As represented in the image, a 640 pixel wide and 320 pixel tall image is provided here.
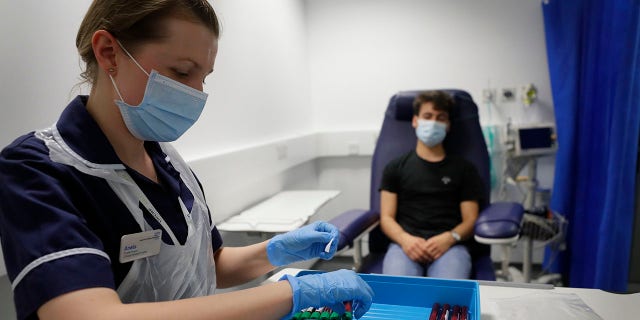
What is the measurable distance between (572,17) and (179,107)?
236 cm

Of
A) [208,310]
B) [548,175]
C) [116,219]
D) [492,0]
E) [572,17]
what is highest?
[492,0]

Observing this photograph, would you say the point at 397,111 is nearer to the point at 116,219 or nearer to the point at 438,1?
the point at 438,1

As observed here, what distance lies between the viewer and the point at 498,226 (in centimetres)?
164

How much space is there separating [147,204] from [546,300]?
91cm

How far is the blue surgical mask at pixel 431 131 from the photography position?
78.3 inches

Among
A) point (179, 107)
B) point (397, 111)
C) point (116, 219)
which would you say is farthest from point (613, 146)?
point (116, 219)

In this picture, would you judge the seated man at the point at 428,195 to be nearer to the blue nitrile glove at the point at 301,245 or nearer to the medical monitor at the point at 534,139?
the medical monitor at the point at 534,139

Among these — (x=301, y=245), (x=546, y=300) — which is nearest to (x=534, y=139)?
(x=546, y=300)

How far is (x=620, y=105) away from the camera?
1.72 metres

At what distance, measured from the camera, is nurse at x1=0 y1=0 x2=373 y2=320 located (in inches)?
24.2

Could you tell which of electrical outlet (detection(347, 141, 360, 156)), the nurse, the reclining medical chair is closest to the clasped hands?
the reclining medical chair

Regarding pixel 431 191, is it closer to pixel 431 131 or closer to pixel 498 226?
pixel 431 131

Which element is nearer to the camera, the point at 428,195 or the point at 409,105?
the point at 428,195

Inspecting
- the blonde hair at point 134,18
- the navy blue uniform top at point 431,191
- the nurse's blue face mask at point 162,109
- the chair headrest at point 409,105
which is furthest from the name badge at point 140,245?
the chair headrest at point 409,105
